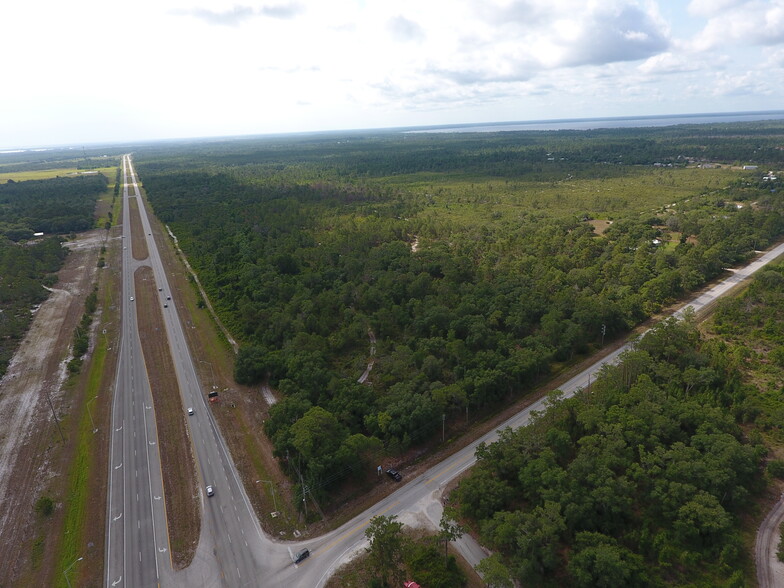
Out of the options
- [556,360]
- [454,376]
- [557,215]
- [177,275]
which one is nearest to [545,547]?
[454,376]

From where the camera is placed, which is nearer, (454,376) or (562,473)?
(562,473)

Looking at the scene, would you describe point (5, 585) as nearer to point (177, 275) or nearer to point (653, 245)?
point (177, 275)

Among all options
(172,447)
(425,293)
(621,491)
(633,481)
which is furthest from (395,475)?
(425,293)

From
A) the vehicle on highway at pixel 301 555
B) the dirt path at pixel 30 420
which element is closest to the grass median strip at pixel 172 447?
the vehicle on highway at pixel 301 555

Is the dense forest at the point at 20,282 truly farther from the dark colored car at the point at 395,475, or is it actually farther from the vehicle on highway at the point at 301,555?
the dark colored car at the point at 395,475

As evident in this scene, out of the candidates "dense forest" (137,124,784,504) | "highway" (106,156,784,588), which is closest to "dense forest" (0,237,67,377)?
"dense forest" (137,124,784,504)

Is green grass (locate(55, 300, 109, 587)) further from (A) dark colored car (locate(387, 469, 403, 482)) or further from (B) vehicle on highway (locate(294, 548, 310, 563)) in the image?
(A) dark colored car (locate(387, 469, 403, 482))

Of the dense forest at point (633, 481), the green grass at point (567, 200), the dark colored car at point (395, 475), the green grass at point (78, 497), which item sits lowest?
the green grass at point (78, 497)
